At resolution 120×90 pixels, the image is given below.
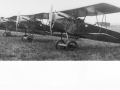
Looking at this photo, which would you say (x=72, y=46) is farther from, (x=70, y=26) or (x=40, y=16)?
(x=40, y=16)

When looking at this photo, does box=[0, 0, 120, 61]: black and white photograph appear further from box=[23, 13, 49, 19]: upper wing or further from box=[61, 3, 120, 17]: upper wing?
box=[23, 13, 49, 19]: upper wing

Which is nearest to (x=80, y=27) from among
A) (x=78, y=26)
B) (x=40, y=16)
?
(x=78, y=26)

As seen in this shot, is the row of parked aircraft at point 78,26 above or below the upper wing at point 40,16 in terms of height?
below

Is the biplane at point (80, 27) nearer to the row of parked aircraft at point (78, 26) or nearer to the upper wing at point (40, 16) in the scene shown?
the row of parked aircraft at point (78, 26)

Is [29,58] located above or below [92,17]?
below

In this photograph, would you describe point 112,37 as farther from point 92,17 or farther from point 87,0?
point 87,0

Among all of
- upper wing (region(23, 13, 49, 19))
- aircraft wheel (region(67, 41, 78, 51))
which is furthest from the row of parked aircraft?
upper wing (region(23, 13, 49, 19))

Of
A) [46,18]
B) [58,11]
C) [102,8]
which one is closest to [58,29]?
[58,11]

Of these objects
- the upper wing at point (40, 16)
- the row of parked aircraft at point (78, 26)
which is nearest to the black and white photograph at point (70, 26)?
the row of parked aircraft at point (78, 26)
